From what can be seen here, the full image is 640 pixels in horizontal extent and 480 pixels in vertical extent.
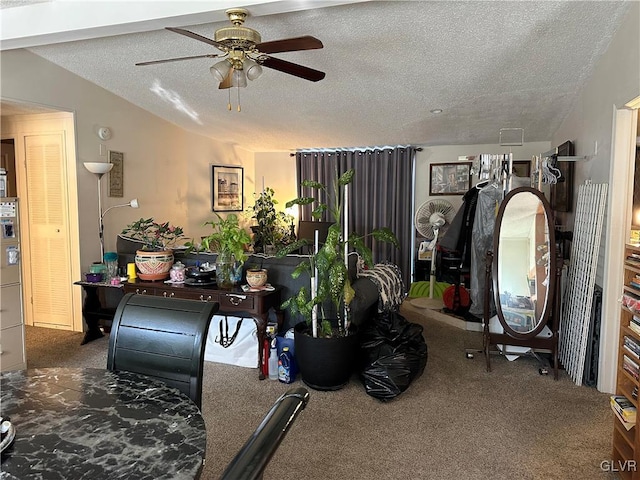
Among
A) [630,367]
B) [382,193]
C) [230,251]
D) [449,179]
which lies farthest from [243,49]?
[449,179]

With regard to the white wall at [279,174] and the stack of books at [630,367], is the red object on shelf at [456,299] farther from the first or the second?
the white wall at [279,174]

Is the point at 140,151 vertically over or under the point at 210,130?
under

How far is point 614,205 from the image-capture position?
283 cm

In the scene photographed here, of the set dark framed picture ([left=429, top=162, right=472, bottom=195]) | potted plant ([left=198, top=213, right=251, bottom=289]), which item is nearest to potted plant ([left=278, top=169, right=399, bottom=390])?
potted plant ([left=198, top=213, right=251, bottom=289])

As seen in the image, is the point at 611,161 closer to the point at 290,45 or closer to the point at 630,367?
the point at 630,367

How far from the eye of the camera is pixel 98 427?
1.18 m

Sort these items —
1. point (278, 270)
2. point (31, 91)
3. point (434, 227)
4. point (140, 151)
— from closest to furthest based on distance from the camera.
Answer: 1. point (278, 270)
2. point (31, 91)
3. point (140, 151)
4. point (434, 227)

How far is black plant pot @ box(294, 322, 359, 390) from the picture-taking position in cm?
286

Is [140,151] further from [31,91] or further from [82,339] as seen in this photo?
[82,339]

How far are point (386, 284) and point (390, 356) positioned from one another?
981 millimetres

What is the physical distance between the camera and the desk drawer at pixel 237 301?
307cm

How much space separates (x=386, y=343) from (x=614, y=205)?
1736 mm

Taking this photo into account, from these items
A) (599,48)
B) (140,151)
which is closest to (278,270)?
(140,151)

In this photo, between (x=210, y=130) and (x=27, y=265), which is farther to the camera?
(x=210, y=130)
